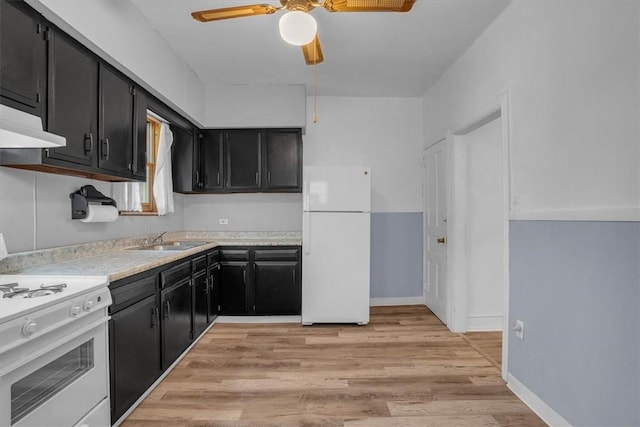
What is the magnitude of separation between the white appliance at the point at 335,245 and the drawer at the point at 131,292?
1.73 m

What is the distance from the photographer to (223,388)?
7.81 ft

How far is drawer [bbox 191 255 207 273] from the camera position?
304cm

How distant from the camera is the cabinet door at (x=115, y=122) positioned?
7.29 ft

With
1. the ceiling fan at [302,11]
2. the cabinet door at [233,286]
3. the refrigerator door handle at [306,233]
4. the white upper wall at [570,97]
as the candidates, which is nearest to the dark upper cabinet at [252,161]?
the refrigerator door handle at [306,233]

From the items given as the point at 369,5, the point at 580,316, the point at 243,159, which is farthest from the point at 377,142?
the point at 580,316

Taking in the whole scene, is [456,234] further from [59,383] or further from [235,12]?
[59,383]

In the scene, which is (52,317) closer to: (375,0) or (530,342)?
(375,0)

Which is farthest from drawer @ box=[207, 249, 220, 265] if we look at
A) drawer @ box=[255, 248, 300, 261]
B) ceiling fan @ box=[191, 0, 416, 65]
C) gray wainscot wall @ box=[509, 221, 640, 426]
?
gray wainscot wall @ box=[509, 221, 640, 426]

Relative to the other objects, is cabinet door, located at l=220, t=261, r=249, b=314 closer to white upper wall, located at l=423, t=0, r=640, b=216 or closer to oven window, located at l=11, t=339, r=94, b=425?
oven window, located at l=11, t=339, r=94, b=425

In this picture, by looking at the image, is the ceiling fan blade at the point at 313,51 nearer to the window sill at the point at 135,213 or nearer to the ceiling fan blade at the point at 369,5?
the ceiling fan blade at the point at 369,5

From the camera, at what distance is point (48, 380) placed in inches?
55.4

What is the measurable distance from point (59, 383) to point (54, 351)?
18cm

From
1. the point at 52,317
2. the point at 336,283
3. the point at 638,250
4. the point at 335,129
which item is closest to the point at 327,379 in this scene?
the point at 336,283

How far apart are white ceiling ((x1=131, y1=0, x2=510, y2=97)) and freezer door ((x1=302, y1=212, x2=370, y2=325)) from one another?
154cm
